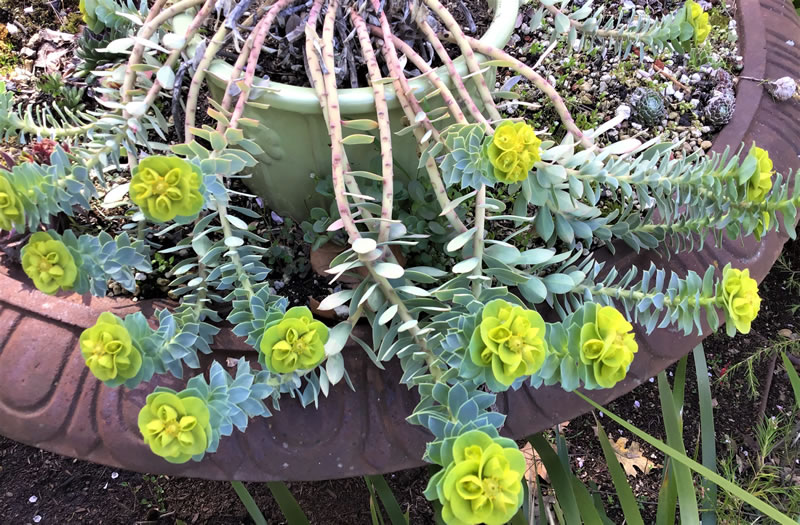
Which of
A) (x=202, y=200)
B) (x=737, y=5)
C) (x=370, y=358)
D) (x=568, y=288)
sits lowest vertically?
(x=370, y=358)

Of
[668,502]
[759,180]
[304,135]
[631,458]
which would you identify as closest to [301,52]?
[304,135]

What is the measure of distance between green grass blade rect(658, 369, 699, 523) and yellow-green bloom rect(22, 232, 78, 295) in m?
0.78

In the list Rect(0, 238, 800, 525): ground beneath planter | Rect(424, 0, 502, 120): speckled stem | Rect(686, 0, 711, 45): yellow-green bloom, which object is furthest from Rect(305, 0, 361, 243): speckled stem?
Rect(0, 238, 800, 525): ground beneath planter

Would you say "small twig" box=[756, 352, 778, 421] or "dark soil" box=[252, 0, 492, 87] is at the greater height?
"dark soil" box=[252, 0, 492, 87]

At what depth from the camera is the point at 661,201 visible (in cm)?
74

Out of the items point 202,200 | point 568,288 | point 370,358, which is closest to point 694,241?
point 568,288

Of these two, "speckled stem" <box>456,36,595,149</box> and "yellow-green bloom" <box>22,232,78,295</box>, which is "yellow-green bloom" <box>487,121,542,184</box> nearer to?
"speckled stem" <box>456,36,595,149</box>

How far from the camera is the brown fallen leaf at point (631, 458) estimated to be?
1.38 metres

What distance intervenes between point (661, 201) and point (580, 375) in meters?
0.29

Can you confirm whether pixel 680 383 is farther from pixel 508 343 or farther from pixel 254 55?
pixel 254 55

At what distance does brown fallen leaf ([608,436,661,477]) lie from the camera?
4.54ft

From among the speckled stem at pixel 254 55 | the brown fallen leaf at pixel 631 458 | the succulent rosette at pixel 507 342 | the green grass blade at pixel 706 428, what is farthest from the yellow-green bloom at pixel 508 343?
the brown fallen leaf at pixel 631 458

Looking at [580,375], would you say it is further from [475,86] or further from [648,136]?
[648,136]

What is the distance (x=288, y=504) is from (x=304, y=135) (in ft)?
1.70
